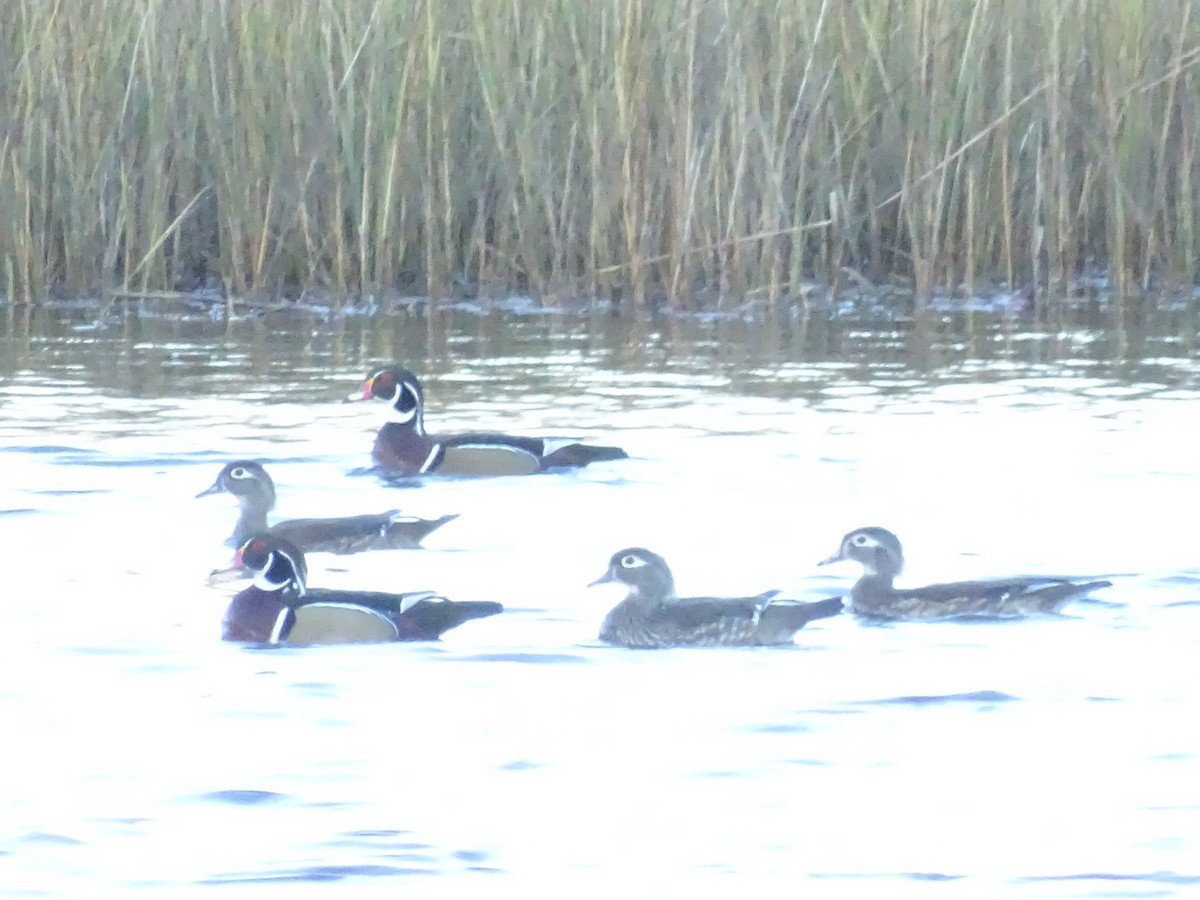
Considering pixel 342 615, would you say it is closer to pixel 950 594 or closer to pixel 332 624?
pixel 332 624

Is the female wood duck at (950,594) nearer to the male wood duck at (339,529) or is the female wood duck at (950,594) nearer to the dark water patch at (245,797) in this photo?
the male wood duck at (339,529)

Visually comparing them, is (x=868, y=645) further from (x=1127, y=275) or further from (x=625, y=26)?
(x=1127, y=275)

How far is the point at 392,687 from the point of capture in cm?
615

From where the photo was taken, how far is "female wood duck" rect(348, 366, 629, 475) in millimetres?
9000

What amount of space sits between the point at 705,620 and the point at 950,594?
623 millimetres

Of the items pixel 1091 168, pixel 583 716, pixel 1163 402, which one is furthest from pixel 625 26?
pixel 583 716

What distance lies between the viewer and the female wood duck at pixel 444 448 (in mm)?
9000

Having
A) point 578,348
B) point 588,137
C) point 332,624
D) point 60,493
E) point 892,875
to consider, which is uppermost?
point 588,137

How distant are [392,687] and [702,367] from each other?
5.19 meters

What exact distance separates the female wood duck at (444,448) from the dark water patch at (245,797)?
389 centimetres

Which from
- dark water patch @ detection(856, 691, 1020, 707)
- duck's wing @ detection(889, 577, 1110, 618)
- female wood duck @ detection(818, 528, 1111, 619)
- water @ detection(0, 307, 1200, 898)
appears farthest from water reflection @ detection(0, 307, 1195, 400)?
dark water patch @ detection(856, 691, 1020, 707)

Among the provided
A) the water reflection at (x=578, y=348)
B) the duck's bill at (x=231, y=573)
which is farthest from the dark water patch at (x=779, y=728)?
the water reflection at (x=578, y=348)

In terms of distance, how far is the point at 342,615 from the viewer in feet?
22.0

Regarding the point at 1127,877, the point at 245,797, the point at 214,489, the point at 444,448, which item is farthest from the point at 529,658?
the point at 444,448
